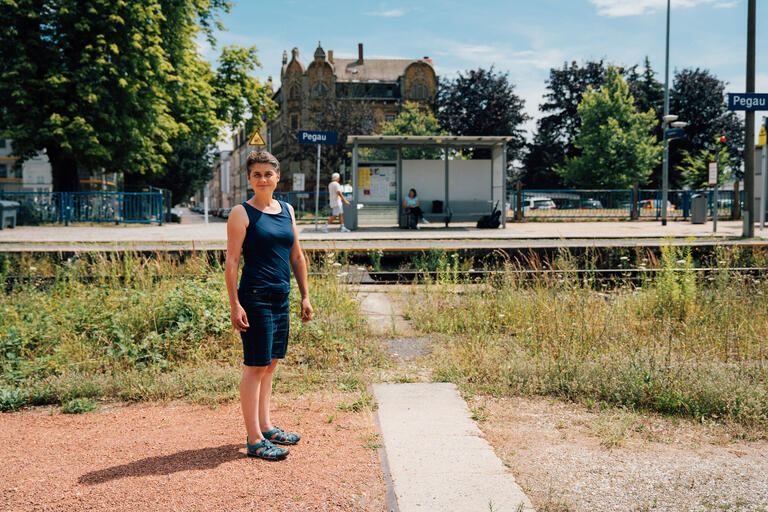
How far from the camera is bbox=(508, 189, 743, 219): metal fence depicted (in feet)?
103

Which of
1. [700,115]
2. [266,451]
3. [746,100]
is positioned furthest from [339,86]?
[266,451]

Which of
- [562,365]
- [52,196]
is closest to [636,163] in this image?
[52,196]

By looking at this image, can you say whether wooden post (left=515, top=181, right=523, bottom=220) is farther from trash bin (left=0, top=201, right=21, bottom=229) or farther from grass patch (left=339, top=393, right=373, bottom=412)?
grass patch (left=339, top=393, right=373, bottom=412)

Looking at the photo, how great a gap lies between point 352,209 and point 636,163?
1564 inches

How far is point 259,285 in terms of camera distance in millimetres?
3760

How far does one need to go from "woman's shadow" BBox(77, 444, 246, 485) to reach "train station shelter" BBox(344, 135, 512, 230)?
17.9 metres

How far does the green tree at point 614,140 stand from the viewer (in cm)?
5353

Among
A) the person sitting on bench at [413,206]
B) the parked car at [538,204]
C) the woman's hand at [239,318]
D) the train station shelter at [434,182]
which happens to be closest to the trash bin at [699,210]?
the parked car at [538,204]

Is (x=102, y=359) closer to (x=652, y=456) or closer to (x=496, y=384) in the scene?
(x=496, y=384)

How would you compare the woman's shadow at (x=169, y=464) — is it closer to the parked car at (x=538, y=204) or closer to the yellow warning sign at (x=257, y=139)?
the yellow warning sign at (x=257, y=139)

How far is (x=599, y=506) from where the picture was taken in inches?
124

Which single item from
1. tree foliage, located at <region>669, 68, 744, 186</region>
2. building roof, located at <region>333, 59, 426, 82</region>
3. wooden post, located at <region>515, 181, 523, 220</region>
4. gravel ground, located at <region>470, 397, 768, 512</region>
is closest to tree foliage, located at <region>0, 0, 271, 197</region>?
wooden post, located at <region>515, 181, 523, 220</region>

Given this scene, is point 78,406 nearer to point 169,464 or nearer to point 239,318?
point 169,464

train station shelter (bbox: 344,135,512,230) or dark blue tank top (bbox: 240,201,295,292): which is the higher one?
train station shelter (bbox: 344,135,512,230)
